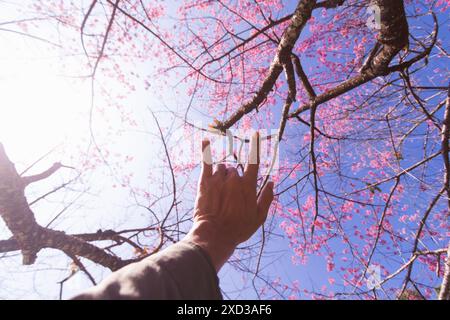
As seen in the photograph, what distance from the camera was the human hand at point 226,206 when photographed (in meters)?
1.38

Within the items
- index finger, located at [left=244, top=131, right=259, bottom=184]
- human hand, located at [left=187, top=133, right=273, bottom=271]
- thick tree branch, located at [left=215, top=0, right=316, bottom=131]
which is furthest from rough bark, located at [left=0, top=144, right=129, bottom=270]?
index finger, located at [left=244, top=131, right=259, bottom=184]

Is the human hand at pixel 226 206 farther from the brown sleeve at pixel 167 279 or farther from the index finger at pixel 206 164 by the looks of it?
the brown sleeve at pixel 167 279

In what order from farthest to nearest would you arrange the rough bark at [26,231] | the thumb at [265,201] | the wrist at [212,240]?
the rough bark at [26,231] < the thumb at [265,201] < the wrist at [212,240]

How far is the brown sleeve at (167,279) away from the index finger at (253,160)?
0.65m

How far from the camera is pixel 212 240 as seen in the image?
1343mm

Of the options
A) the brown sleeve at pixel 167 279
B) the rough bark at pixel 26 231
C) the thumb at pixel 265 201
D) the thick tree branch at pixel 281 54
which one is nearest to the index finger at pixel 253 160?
the thumb at pixel 265 201

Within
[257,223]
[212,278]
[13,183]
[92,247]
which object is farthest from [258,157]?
[92,247]

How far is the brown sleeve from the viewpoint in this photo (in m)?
A: 0.82

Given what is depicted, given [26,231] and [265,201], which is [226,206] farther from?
[26,231]

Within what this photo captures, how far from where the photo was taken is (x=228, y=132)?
360 cm

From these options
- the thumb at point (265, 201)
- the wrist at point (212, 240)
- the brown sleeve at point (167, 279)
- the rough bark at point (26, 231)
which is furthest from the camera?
the rough bark at point (26, 231)

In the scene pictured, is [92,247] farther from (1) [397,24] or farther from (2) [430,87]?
(2) [430,87]

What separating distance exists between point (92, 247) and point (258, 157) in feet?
10.0

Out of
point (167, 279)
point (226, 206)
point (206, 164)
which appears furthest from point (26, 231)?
point (167, 279)
